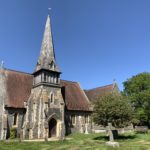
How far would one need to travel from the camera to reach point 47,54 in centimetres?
4156

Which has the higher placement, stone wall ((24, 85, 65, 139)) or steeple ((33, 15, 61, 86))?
steeple ((33, 15, 61, 86))

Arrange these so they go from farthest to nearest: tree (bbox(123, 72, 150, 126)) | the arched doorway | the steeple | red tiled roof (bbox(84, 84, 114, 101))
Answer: tree (bbox(123, 72, 150, 126)) → red tiled roof (bbox(84, 84, 114, 101)) → the steeple → the arched doorway

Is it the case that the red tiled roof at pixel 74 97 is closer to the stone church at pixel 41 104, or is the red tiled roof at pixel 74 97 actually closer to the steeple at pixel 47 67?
the stone church at pixel 41 104

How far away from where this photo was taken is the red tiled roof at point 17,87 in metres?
38.1

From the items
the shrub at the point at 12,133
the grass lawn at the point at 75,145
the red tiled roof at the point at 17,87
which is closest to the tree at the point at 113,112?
the grass lawn at the point at 75,145

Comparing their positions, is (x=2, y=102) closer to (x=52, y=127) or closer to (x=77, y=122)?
(x=52, y=127)

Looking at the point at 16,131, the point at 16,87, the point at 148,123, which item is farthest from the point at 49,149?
the point at 148,123

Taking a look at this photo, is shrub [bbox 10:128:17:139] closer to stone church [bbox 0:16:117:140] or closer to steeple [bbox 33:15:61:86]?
stone church [bbox 0:16:117:140]

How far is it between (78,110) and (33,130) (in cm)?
1119

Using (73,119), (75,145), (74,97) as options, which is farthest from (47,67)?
(75,145)

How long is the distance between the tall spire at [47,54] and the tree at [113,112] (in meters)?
13.3

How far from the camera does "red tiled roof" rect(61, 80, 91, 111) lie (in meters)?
43.7

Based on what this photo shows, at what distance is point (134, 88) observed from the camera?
52750mm

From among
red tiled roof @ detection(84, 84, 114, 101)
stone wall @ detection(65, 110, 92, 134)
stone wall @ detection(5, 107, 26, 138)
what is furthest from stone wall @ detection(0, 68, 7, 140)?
red tiled roof @ detection(84, 84, 114, 101)
